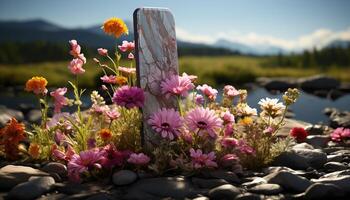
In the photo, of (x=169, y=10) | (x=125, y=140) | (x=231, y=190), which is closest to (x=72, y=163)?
(x=125, y=140)

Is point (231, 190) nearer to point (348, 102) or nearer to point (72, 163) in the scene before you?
point (72, 163)

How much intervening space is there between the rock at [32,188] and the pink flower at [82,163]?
0.86 ft

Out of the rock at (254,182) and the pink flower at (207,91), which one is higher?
the pink flower at (207,91)

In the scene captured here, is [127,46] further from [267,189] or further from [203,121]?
[267,189]

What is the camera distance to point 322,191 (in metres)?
5.02

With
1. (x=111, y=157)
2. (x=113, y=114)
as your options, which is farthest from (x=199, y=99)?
(x=111, y=157)

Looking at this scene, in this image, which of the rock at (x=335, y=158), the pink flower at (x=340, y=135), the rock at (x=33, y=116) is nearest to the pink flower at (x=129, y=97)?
the rock at (x=335, y=158)

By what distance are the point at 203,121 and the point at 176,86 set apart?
63cm

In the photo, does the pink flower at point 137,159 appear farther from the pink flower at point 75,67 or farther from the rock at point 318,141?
the rock at point 318,141

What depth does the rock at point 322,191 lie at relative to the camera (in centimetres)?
502

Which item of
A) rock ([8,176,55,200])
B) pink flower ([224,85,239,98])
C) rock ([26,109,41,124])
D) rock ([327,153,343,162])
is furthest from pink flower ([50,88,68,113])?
rock ([26,109,41,124])

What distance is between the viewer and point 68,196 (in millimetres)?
5277

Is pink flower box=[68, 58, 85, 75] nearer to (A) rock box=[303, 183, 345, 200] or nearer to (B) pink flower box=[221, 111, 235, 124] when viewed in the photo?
(B) pink flower box=[221, 111, 235, 124]

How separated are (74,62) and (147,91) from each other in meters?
1.05
